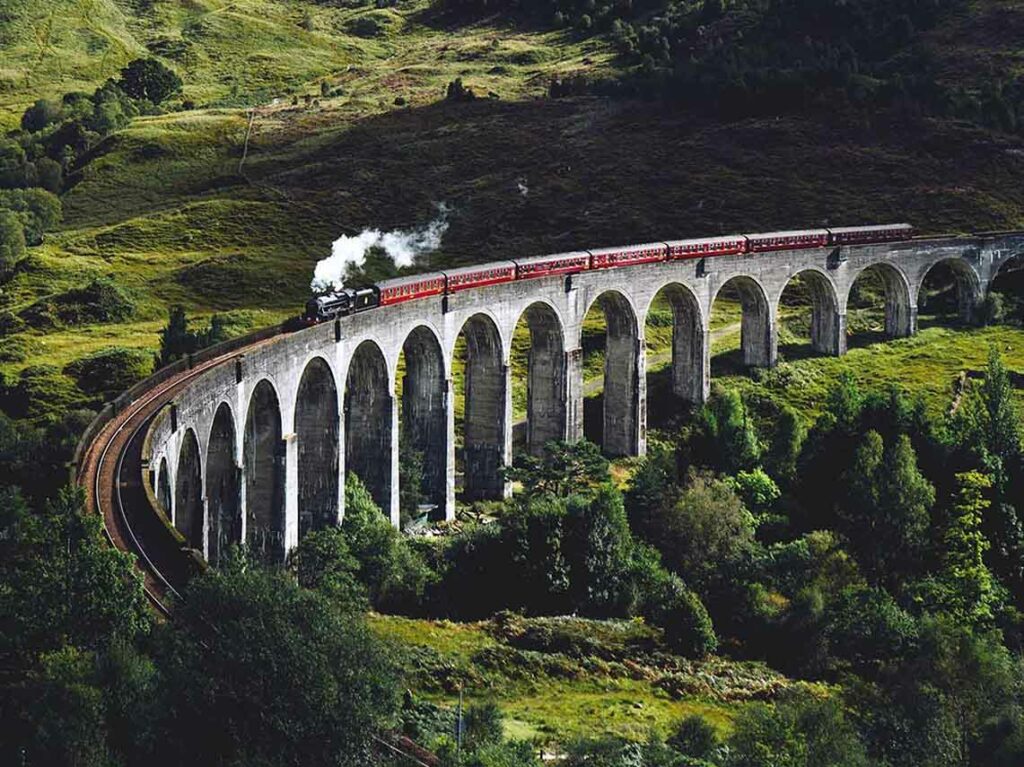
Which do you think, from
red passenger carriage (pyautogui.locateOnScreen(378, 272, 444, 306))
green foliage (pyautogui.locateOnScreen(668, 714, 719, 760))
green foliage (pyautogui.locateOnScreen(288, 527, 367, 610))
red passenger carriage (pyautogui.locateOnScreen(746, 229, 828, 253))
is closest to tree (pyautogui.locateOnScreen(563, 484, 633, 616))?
green foliage (pyautogui.locateOnScreen(288, 527, 367, 610))

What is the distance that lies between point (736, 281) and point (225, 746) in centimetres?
6216

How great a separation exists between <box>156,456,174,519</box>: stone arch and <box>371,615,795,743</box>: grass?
855 cm

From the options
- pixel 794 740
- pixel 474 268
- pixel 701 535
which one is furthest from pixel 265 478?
pixel 794 740

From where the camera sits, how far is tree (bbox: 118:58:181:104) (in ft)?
589

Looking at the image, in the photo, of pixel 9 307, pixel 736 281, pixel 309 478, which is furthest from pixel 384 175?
pixel 309 478

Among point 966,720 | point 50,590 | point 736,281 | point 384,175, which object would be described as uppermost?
point 384,175

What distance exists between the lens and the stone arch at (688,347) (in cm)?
9138

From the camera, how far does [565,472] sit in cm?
7519

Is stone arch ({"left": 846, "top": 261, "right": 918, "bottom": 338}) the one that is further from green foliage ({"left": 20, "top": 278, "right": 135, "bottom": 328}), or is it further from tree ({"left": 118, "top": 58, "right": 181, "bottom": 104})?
tree ({"left": 118, "top": 58, "right": 181, "bottom": 104})

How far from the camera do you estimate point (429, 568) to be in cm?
6550

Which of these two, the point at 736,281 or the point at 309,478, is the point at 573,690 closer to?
the point at 309,478

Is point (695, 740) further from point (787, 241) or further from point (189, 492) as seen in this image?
point (787, 241)

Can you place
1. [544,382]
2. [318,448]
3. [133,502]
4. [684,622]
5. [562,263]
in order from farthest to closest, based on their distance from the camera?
1. [562,263]
2. [544,382]
3. [318,448]
4. [684,622]
5. [133,502]

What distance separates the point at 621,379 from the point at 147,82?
109 meters
